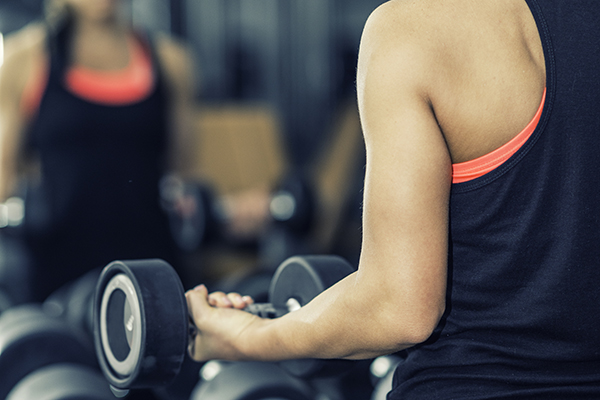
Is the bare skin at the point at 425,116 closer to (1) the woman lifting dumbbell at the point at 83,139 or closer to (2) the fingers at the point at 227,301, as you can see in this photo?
(2) the fingers at the point at 227,301

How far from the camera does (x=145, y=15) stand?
3.23 m

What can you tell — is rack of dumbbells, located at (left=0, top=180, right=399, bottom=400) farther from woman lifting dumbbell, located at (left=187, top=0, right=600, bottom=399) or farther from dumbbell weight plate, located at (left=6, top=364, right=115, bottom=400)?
woman lifting dumbbell, located at (left=187, top=0, right=600, bottom=399)

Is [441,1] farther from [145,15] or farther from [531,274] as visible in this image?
[145,15]

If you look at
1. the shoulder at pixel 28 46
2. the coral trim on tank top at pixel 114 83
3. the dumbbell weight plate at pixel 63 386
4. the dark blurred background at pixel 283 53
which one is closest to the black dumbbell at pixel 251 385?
the dumbbell weight plate at pixel 63 386

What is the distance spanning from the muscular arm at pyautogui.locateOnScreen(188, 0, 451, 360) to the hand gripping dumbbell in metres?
0.18

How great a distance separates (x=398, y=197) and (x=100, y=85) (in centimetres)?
103

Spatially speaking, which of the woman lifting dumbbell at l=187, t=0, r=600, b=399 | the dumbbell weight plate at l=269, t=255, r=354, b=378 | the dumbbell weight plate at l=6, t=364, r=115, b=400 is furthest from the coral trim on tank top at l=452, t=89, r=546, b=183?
the dumbbell weight plate at l=6, t=364, r=115, b=400

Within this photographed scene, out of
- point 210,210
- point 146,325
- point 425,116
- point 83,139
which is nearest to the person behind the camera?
point 425,116

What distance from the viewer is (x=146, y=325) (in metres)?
0.74

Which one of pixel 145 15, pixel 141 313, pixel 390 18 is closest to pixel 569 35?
pixel 390 18

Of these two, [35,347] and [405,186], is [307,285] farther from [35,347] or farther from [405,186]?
[35,347]

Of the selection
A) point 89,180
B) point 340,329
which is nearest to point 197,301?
point 340,329

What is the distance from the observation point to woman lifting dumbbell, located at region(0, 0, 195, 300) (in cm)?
140

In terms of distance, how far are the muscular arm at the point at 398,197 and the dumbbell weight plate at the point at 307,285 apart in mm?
165
